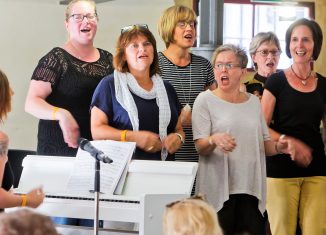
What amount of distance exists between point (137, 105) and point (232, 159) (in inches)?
23.4

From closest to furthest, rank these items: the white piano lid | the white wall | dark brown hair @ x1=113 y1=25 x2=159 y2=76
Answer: the white piano lid → dark brown hair @ x1=113 y1=25 x2=159 y2=76 → the white wall

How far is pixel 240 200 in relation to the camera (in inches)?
164

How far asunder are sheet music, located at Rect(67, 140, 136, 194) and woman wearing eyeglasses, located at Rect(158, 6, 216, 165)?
0.65 meters

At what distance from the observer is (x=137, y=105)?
4.05 meters

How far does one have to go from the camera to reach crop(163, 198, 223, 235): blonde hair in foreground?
8.45ft

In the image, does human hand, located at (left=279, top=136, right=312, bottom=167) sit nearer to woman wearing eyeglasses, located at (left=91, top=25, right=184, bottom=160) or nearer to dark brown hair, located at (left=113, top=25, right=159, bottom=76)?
woman wearing eyeglasses, located at (left=91, top=25, right=184, bottom=160)

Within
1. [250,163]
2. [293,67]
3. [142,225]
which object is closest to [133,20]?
[293,67]

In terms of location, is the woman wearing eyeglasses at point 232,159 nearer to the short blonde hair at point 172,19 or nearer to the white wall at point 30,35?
the short blonde hair at point 172,19

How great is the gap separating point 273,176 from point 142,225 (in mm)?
1253

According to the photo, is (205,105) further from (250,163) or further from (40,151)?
(40,151)

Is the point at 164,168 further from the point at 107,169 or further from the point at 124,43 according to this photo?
the point at 124,43

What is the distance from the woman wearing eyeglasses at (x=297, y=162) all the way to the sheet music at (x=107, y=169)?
40.1 inches

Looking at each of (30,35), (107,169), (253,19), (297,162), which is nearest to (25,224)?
(107,169)

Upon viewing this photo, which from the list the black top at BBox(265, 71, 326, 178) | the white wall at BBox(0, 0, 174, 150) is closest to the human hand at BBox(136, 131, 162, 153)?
the black top at BBox(265, 71, 326, 178)
